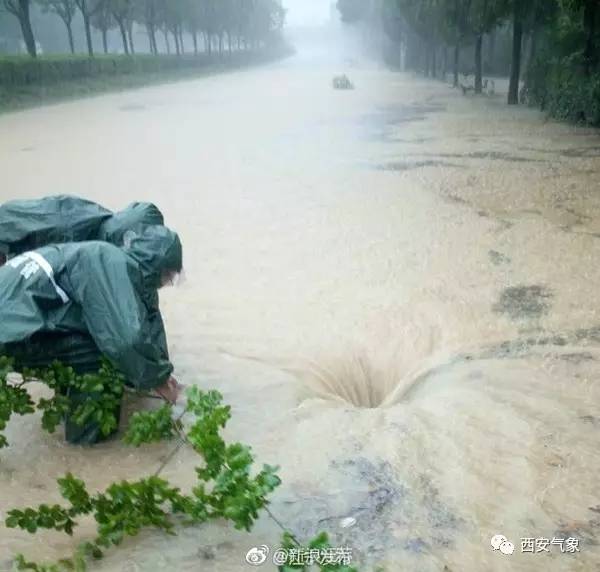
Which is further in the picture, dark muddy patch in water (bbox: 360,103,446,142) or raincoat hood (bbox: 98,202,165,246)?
dark muddy patch in water (bbox: 360,103,446,142)

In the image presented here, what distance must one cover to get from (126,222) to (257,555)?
5.93 ft

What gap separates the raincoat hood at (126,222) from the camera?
3754mm

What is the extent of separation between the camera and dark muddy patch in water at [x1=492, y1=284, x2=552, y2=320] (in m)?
5.32

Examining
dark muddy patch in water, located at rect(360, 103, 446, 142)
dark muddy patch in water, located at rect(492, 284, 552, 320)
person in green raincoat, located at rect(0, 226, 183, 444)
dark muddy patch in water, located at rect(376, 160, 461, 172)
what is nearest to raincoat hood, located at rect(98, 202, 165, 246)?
person in green raincoat, located at rect(0, 226, 183, 444)

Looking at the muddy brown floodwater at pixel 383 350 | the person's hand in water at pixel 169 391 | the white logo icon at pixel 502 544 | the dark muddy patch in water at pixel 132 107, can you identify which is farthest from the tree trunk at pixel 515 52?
the white logo icon at pixel 502 544

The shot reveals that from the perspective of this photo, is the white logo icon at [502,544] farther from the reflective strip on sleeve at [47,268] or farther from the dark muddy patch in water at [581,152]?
the dark muddy patch in water at [581,152]

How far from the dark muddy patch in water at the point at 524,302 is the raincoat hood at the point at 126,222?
2.79 metres

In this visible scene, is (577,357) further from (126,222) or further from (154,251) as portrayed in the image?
(126,222)

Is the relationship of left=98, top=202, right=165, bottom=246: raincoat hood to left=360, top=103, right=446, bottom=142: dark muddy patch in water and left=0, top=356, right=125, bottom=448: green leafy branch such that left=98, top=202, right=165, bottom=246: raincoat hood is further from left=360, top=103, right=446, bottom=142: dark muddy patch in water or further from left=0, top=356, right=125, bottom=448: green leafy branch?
left=360, top=103, right=446, bottom=142: dark muddy patch in water

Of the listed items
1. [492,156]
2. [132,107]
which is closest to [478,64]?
[132,107]

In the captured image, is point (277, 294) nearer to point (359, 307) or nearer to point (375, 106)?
point (359, 307)

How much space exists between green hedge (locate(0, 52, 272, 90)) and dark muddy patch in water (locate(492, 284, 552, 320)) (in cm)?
1819

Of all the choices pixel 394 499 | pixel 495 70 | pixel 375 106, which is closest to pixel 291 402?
pixel 394 499

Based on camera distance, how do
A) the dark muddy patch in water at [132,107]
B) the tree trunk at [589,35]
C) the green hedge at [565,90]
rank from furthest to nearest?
the dark muddy patch in water at [132,107] < the green hedge at [565,90] < the tree trunk at [589,35]
